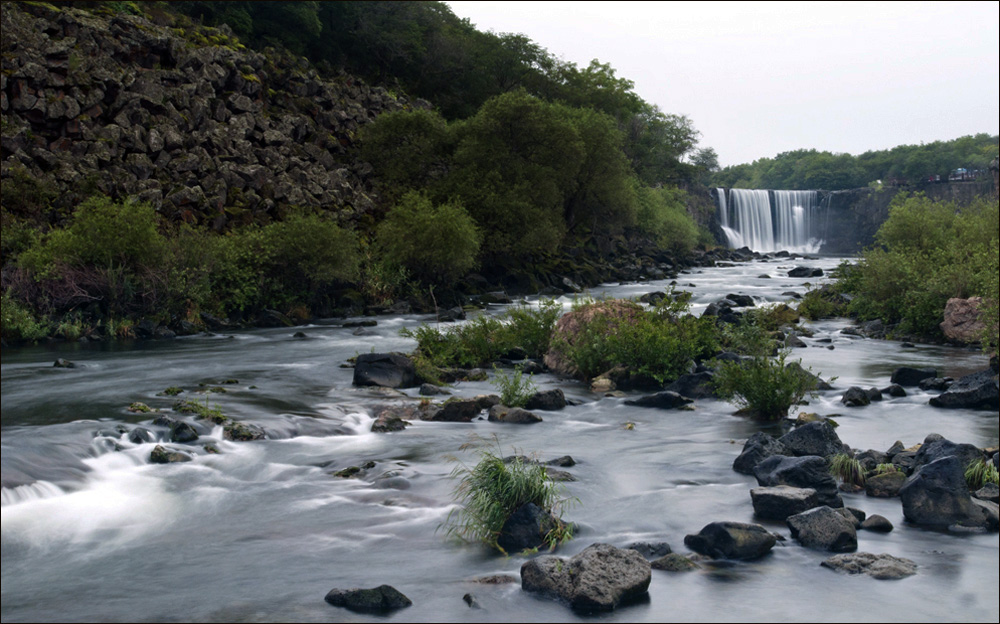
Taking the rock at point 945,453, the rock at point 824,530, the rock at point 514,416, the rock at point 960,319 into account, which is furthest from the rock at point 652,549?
the rock at point 960,319

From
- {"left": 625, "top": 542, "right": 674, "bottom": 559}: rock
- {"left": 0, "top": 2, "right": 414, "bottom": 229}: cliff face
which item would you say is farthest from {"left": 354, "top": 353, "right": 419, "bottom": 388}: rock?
{"left": 0, "top": 2, "right": 414, "bottom": 229}: cliff face

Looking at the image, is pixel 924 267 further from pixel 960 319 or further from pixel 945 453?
pixel 945 453

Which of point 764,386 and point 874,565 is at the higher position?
point 764,386

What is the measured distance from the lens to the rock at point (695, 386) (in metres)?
15.4

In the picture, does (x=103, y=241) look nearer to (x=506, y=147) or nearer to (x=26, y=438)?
(x=26, y=438)

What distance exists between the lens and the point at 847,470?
975 cm

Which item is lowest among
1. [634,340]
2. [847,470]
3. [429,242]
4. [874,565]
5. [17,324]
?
[874,565]

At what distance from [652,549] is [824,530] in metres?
1.65

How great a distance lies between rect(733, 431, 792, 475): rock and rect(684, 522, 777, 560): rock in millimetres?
2641

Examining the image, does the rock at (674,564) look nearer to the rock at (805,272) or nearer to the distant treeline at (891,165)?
the rock at (805,272)

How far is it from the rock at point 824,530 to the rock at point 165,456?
784 cm

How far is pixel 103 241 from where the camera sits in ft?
75.2

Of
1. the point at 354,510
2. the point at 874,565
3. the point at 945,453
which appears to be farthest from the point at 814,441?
the point at 354,510

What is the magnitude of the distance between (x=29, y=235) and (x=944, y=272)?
26637 millimetres
